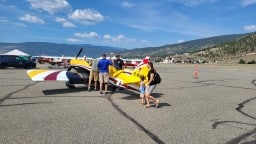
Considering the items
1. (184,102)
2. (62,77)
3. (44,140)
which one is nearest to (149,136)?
(44,140)

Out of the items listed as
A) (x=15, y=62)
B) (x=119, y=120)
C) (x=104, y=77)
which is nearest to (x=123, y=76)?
(x=104, y=77)

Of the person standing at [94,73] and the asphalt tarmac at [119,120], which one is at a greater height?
the person standing at [94,73]

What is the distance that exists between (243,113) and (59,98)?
728cm

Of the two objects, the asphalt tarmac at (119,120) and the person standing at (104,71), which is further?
the person standing at (104,71)

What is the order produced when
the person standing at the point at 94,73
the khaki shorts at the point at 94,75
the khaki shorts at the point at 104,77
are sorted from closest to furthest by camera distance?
the khaki shorts at the point at 104,77 → the person standing at the point at 94,73 → the khaki shorts at the point at 94,75

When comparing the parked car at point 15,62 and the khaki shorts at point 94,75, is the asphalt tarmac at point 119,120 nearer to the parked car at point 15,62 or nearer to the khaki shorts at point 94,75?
the khaki shorts at point 94,75

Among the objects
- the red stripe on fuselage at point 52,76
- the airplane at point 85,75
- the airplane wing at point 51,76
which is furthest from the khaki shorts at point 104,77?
the red stripe on fuselage at point 52,76

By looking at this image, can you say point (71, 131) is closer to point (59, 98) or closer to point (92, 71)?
point (59, 98)

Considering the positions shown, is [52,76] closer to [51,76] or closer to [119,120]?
[51,76]

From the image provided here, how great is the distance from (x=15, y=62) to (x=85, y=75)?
22.8m

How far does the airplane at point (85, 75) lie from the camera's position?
15.1m

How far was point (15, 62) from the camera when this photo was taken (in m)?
38.5

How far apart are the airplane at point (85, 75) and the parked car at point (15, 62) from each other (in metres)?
21.0

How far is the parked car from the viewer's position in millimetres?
37631
